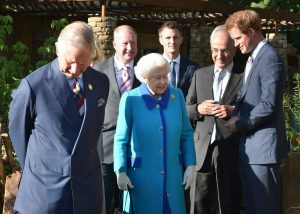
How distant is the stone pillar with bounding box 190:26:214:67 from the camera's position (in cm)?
1421

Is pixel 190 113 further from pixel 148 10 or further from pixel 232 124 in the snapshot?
pixel 148 10

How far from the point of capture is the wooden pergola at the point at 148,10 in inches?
475

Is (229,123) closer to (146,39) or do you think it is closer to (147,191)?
(147,191)

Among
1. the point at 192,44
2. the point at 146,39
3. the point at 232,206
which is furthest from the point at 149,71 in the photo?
the point at 146,39

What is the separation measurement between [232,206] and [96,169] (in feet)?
7.09

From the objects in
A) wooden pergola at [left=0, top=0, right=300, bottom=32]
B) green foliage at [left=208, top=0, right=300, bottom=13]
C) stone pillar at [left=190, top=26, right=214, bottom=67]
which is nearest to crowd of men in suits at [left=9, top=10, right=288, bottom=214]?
wooden pergola at [left=0, top=0, right=300, bottom=32]

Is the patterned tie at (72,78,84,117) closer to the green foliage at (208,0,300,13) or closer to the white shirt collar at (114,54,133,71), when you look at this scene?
the white shirt collar at (114,54,133,71)

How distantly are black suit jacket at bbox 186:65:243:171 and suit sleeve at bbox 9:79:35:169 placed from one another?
6.93 ft

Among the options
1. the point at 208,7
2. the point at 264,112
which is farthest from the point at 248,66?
the point at 208,7

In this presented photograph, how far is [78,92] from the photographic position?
443 cm

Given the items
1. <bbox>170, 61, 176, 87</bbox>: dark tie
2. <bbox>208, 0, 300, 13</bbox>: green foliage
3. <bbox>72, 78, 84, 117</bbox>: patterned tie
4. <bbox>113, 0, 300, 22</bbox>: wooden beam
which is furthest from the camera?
<bbox>208, 0, 300, 13</bbox>: green foliage

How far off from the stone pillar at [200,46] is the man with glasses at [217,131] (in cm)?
790

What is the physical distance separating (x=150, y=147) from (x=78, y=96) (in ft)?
3.40

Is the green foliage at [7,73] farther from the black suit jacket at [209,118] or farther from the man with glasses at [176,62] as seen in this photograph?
the black suit jacket at [209,118]
